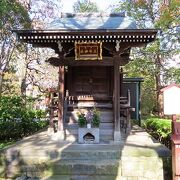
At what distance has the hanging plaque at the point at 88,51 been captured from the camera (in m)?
11.5

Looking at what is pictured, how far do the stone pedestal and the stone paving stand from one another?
4.88 ft

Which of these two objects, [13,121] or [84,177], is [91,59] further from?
[84,177]

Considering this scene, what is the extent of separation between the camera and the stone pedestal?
34.6 ft

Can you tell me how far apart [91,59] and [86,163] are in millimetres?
4917

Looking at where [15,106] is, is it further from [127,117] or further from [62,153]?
[62,153]

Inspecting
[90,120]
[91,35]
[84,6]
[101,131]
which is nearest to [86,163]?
[90,120]

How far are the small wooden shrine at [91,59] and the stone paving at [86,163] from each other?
2485 millimetres

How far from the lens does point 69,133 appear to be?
11906 mm

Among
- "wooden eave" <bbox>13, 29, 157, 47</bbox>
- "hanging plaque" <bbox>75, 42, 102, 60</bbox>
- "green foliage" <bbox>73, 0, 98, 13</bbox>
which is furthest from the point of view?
"green foliage" <bbox>73, 0, 98, 13</bbox>

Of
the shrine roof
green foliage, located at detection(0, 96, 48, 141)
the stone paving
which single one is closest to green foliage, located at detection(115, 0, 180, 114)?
the shrine roof

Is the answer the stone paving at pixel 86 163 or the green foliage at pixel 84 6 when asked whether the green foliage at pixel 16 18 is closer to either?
the stone paving at pixel 86 163

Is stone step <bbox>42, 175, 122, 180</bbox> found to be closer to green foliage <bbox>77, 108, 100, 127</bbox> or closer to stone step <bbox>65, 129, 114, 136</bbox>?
green foliage <bbox>77, 108, 100, 127</bbox>

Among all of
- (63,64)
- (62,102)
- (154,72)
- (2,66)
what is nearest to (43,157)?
(62,102)

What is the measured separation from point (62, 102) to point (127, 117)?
2.72 metres
